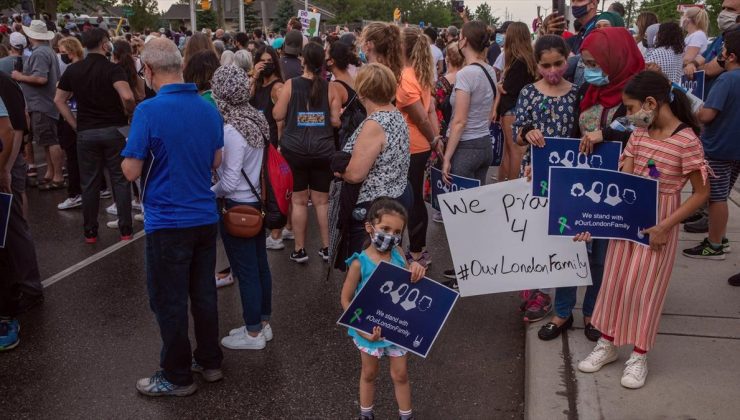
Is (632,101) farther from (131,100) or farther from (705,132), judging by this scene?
(131,100)

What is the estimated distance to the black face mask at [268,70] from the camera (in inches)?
264

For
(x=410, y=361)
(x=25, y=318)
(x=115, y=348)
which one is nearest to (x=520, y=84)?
(x=410, y=361)

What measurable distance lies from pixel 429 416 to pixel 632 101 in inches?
78.4

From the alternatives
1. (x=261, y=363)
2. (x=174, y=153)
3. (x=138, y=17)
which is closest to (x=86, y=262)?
(x=261, y=363)

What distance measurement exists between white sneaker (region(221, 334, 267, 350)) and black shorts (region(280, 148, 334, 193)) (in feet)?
5.43

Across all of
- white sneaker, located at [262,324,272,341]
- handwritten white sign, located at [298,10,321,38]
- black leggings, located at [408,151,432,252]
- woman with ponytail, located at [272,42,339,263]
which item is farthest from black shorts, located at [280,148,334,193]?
Answer: handwritten white sign, located at [298,10,321,38]

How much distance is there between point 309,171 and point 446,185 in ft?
3.96

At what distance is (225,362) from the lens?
445 cm

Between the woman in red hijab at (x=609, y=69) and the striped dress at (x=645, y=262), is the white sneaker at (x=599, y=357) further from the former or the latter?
the woman in red hijab at (x=609, y=69)

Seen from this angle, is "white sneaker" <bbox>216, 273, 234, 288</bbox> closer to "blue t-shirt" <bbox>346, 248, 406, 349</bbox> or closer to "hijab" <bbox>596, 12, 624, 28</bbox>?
"blue t-shirt" <bbox>346, 248, 406, 349</bbox>

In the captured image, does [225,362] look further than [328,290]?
No

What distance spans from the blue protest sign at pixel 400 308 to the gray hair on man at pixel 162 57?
1.61 m

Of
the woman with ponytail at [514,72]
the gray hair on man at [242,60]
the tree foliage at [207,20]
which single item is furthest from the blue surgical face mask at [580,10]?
the tree foliage at [207,20]

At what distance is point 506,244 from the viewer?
14.3ft
